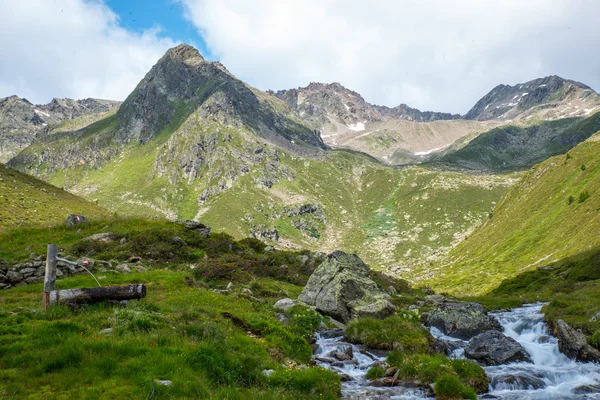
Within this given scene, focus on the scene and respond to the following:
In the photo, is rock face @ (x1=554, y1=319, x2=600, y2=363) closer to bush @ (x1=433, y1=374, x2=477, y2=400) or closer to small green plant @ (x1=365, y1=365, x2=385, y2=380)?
bush @ (x1=433, y1=374, x2=477, y2=400)

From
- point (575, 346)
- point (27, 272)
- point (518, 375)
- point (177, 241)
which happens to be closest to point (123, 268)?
point (27, 272)

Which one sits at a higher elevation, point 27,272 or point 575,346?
point 27,272

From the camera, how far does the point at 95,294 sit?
1816 centimetres

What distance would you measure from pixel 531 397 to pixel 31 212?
215 feet

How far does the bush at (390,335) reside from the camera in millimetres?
22094

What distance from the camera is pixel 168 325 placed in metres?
16.9

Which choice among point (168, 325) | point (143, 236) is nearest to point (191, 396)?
point (168, 325)

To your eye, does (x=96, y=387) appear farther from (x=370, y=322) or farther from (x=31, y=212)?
(x=31, y=212)

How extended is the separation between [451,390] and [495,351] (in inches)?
343

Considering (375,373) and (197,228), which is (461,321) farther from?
(197,228)

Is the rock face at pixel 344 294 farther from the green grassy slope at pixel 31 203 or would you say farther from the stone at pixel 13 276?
the green grassy slope at pixel 31 203

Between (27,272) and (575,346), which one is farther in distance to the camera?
(27,272)

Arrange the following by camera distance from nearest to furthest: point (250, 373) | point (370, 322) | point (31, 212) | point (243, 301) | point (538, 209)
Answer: point (250, 373) < point (370, 322) < point (243, 301) < point (31, 212) < point (538, 209)

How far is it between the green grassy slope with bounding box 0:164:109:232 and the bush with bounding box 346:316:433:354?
156 feet
